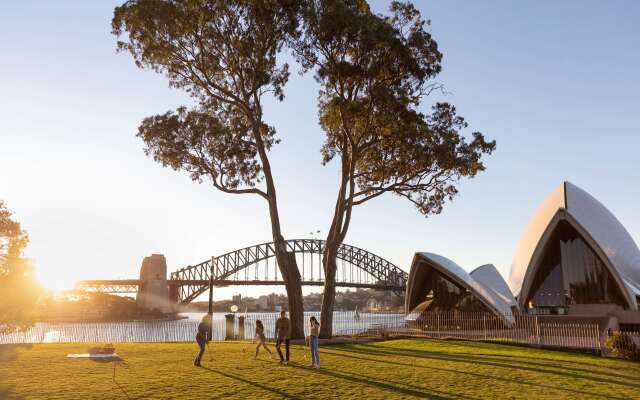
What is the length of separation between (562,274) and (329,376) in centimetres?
2849

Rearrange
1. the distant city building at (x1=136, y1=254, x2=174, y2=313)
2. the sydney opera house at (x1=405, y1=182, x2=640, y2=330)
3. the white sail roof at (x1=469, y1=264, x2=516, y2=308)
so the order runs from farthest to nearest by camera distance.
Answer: the distant city building at (x1=136, y1=254, x2=174, y2=313) < the white sail roof at (x1=469, y1=264, x2=516, y2=308) < the sydney opera house at (x1=405, y1=182, x2=640, y2=330)

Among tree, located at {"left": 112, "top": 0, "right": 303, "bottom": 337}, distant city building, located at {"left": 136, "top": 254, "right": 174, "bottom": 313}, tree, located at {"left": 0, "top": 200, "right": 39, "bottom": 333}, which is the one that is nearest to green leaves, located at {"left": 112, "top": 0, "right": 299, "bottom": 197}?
tree, located at {"left": 112, "top": 0, "right": 303, "bottom": 337}

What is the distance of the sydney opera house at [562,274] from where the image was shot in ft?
103

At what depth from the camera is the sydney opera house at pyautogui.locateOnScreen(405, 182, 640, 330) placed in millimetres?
31484

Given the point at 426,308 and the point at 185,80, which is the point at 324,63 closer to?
the point at 185,80

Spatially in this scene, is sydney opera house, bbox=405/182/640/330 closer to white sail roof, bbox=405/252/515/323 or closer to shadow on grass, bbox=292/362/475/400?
white sail roof, bbox=405/252/515/323

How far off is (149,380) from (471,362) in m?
10.0

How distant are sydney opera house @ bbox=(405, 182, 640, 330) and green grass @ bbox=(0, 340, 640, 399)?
1556 centimetres

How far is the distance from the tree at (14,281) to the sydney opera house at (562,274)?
26155 millimetres

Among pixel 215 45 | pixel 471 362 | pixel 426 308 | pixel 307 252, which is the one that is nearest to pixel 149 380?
A: pixel 471 362

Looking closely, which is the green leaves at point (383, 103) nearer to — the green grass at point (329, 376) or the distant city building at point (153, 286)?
the green grass at point (329, 376)

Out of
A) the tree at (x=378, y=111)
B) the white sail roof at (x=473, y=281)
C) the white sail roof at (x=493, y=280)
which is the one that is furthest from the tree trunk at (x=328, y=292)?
the white sail roof at (x=493, y=280)

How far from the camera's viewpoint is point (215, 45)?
76.7 ft

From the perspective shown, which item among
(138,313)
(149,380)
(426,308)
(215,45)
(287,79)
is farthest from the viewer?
(138,313)
